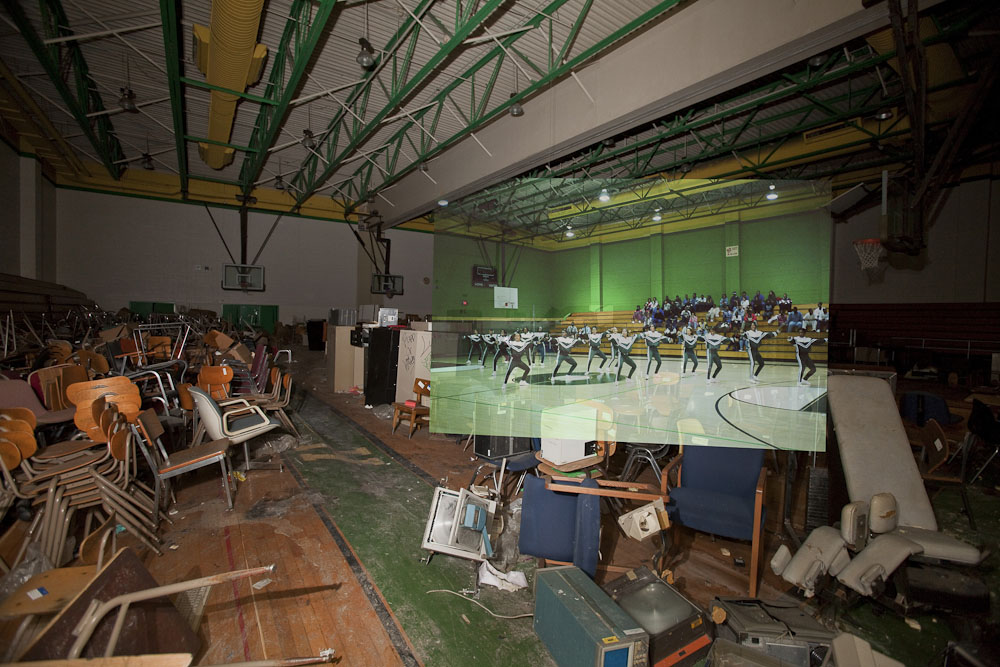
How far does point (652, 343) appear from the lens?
289cm

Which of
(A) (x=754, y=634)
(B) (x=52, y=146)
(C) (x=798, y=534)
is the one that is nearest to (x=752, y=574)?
(A) (x=754, y=634)

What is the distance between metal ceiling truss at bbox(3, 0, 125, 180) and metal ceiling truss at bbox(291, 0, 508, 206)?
356cm

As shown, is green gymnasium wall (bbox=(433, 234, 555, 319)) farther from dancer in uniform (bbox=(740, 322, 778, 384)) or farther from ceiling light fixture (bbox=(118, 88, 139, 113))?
ceiling light fixture (bbox=(118, 88, 139, 113))

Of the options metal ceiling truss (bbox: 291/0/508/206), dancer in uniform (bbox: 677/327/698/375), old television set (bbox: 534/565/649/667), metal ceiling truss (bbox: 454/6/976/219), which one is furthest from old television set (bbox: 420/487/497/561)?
metal ceiling truss (bbox: 291/0/508/206)

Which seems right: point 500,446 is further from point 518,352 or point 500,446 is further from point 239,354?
point 239,354

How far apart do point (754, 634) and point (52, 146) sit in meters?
14.7

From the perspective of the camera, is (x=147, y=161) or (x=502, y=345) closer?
(x=502, y=345)

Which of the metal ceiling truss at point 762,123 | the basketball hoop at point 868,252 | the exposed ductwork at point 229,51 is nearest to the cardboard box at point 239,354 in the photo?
the exposed ductwork at point 229,51

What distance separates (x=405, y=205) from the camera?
1127 cm

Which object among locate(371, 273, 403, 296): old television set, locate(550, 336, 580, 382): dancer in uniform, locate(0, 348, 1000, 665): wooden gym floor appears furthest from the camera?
locate(371, 273, 403, 296): old television set

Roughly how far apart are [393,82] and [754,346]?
6149mm

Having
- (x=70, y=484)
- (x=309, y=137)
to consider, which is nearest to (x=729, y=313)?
(x=70, y=484)

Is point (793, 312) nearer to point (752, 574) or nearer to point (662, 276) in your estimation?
point (662, 276)

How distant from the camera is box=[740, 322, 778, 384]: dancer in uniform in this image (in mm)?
2797
